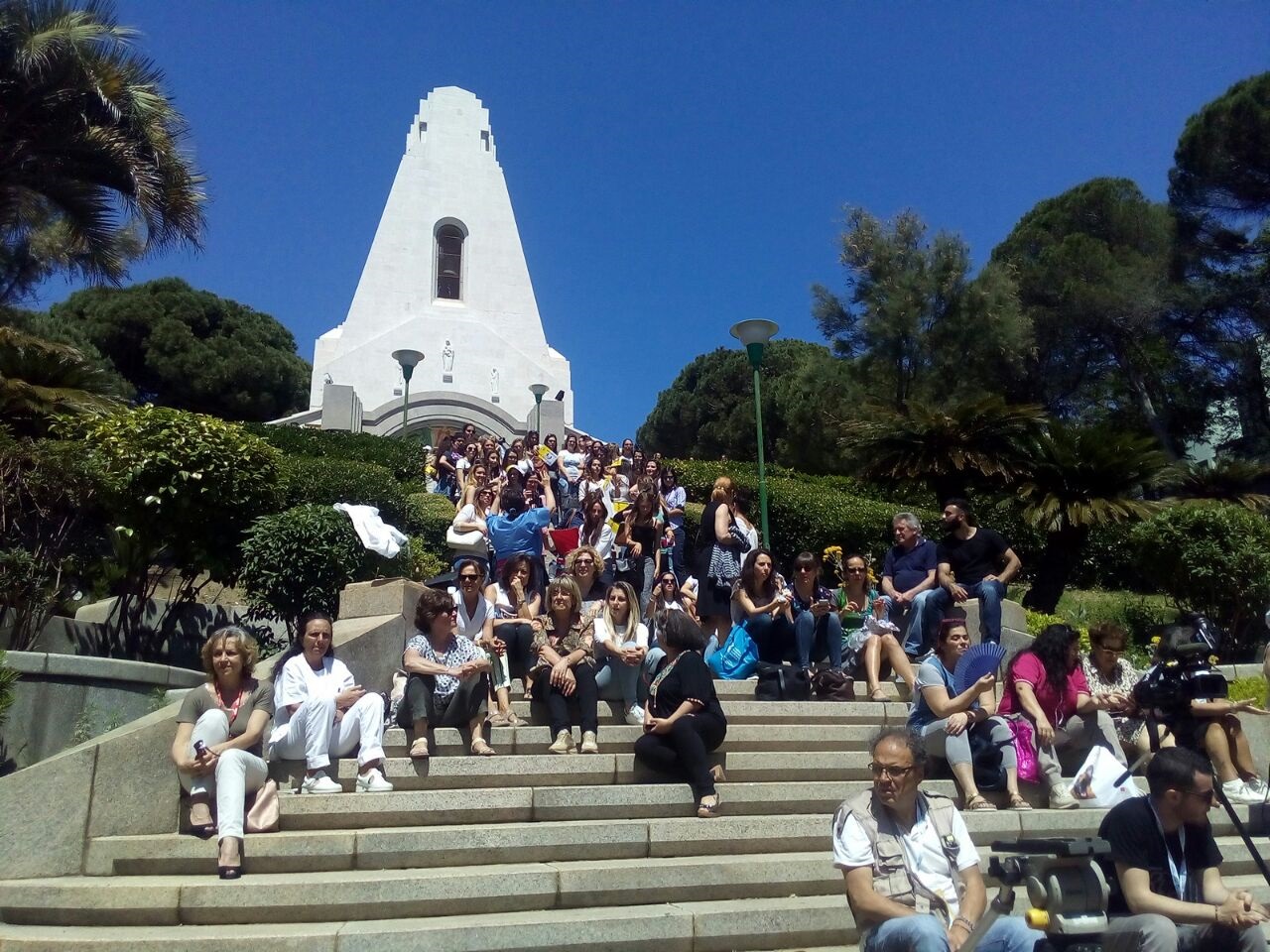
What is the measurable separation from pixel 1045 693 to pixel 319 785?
4282mm

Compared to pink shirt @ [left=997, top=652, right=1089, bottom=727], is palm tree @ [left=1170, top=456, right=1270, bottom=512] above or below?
above

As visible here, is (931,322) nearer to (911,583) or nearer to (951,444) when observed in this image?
(951,444)

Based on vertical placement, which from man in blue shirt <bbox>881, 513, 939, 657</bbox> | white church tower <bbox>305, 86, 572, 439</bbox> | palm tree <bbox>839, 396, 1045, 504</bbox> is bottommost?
man in blue shirt <bbox>881, 513, 939, 657</bbox>

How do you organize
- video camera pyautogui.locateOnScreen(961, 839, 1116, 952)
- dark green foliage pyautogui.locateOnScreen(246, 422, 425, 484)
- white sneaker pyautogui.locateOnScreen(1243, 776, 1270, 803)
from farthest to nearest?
dark green foliage pyautogui.locateOnScreen(246, 422, 425, 484), white sneaker pyautogui.locateOnScreen(1243, 776, 1270, 803), video camera pyautogui.locateOnScreen(961, 839, 1116, 952)

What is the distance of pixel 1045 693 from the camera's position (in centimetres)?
610

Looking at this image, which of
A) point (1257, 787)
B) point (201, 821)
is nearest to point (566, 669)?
point (201, 821)

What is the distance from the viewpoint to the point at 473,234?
32.1 meters

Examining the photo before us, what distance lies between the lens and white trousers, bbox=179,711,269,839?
4.56 m

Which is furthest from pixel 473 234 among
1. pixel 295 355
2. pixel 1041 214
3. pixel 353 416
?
pixel 1041 214

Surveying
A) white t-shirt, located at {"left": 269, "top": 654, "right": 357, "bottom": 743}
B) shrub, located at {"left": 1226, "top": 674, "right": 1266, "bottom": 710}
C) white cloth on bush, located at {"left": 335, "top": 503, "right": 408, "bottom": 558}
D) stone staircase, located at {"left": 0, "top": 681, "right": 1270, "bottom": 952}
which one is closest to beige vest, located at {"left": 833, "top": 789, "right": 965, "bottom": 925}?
stone staircase, located at {"left": 0, "top": 681, "right": 1270, "bottom": 952}

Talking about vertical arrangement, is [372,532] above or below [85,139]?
below

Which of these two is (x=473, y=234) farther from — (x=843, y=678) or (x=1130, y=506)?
(x=843, y=678)

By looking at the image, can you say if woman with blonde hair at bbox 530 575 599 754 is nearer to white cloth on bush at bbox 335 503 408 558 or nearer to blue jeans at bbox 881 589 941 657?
white cloth on bush at bbox 335 503 408 558

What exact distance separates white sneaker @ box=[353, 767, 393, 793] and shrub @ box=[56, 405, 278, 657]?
134 inches
